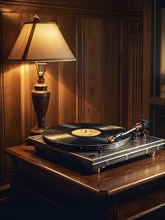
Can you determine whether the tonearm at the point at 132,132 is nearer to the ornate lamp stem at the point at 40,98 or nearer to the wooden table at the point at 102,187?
the wooden table at the point at 102,187

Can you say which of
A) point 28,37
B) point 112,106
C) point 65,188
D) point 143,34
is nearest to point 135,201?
point 65,188

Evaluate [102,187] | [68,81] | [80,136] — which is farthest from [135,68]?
[102,187]

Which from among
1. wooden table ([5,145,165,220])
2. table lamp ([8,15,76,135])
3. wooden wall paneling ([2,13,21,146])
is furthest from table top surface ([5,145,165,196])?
table lamp ([8,15,76,135])

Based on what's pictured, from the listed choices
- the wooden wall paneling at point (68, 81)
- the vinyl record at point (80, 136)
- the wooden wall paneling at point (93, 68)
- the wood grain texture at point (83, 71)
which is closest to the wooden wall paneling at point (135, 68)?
the wood grain texture at point (83, 71)

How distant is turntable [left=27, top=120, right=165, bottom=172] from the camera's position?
1278 mm

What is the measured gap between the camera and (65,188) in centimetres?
132

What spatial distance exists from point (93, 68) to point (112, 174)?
778mm

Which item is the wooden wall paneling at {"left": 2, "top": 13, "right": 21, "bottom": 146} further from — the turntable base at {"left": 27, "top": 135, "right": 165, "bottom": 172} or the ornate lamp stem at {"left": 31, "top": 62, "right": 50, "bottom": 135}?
the turntable base at {"left": 27, "top": 135, "right": 165, "bottom": 172}

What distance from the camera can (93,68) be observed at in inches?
76.7

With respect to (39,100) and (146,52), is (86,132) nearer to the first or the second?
(39,100)

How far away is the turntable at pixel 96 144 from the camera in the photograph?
4.19ft

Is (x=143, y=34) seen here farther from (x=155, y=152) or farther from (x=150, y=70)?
(x=155, y=152)

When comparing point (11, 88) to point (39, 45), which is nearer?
point (39, 45)

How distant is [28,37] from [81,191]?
600 mm
